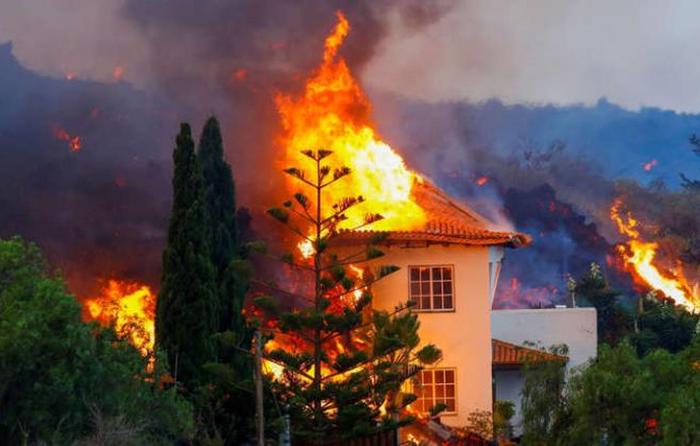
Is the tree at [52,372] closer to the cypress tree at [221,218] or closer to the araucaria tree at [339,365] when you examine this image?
the araucaria tree at [339,365]

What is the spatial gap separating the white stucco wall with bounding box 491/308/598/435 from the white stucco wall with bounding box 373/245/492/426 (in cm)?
276

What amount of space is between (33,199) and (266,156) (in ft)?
21.9

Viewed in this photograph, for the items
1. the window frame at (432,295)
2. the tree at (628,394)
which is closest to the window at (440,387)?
the window frame at (432,295)

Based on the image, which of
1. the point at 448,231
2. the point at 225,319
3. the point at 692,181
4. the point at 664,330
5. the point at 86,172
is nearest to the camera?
the point at 225,319

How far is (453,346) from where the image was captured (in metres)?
21.0

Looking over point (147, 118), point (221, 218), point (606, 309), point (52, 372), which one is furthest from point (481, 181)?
point (52, 372)

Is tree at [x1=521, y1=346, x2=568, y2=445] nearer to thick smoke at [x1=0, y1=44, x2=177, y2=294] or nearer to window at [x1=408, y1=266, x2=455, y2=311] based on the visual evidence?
window at [x1=408, y1=266, x2=455, y2=311]

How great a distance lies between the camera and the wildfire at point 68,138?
29.3 m

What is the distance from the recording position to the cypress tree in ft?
61.6

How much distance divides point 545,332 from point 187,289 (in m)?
10.9

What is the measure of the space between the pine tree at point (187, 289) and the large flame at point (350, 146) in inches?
199

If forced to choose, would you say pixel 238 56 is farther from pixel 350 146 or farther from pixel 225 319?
pixel 225 319

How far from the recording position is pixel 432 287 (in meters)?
21.1

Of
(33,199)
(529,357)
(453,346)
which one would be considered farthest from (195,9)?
(529,357)
